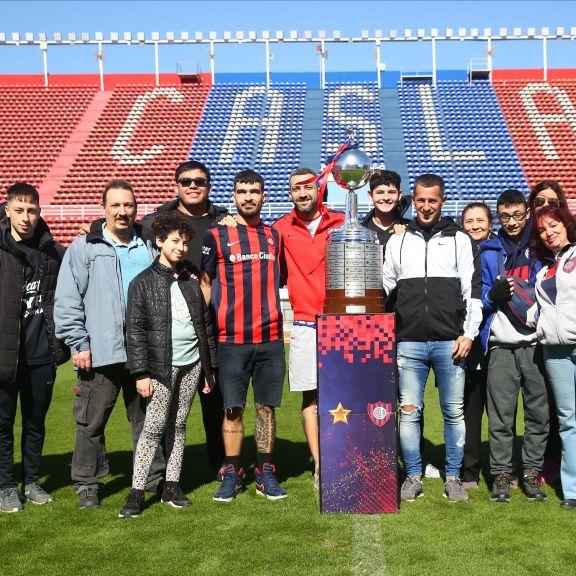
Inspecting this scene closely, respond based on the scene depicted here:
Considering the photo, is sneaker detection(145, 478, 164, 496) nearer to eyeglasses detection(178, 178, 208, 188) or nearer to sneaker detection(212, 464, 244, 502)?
sneaker detection(212, 464, 244, 502)

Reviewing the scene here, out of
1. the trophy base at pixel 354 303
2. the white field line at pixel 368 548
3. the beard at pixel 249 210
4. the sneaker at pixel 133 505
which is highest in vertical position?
the beard at pixel 249 210

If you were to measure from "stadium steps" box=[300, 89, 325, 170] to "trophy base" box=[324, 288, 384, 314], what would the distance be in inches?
757

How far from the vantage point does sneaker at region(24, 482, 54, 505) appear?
168 inches

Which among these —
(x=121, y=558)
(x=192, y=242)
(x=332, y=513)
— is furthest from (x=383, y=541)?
(x=192, y=242)

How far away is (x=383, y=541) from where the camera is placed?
11.5 feet

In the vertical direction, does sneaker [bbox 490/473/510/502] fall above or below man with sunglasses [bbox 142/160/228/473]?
below

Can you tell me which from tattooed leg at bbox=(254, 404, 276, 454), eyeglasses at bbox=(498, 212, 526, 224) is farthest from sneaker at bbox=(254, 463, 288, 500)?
eyeglasses at bbox=(498, 212, 526, 224)

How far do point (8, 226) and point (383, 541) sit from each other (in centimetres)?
262

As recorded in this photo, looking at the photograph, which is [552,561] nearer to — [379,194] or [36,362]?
[379,194]

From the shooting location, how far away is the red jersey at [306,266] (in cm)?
A: 441

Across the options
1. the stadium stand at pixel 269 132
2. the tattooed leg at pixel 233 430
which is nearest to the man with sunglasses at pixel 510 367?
the tattooed leg at pixel 233 430

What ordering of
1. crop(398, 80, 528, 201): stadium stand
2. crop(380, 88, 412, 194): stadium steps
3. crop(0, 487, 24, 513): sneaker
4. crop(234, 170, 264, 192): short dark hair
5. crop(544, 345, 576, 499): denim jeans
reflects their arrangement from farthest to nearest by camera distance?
crop(380, 88, 412, 194): stadium steps < crop(398, 80, 528, 201): stadium stand < crop(234, 170, 264, 192): short dark hair < crop(0, 487, 24, 513): sneaker < crop(544, 345, 576, 499): denim jeans

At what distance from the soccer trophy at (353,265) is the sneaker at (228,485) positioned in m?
1.14

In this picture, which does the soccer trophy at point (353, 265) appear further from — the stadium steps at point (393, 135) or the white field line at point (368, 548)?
the stadium steps at point (393, 135)
